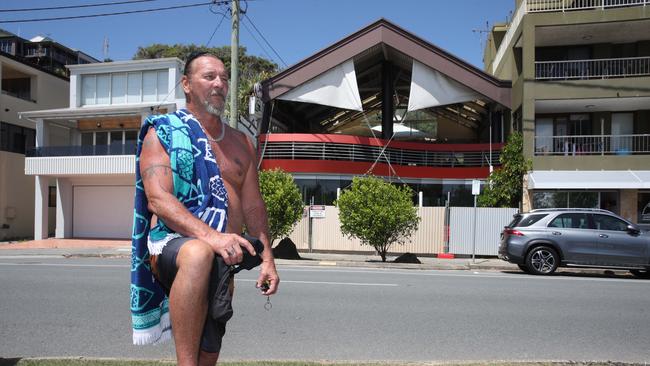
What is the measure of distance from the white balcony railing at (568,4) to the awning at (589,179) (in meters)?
6.16

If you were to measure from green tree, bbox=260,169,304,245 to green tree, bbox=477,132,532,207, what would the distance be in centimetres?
820

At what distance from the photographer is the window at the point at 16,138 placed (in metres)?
26.0

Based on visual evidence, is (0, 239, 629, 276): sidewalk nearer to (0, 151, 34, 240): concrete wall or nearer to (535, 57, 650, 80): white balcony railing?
(0, 151, 34, 240): concrete wall

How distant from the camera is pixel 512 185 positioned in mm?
20703

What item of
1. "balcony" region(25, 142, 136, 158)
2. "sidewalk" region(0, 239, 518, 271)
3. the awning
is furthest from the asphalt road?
"balcony" region(25, 142, 136, 158)

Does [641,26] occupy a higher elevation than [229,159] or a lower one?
higher

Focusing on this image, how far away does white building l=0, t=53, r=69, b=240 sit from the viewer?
84.6 ft

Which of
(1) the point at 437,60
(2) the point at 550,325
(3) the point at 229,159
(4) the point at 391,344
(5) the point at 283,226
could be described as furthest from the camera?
(1) the point at 437,60

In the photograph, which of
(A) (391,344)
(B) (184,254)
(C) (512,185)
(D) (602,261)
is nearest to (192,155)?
(B) (184,254)

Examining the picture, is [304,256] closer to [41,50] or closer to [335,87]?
[335,87]

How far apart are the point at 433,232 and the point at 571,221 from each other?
20.4 feet

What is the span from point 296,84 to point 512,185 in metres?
9.26

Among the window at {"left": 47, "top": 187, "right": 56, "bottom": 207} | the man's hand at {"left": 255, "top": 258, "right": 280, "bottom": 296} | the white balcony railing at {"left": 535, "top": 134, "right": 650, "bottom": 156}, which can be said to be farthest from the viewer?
the window at {"left": 47, "top": 187, "right": 56, "bottom": 207}

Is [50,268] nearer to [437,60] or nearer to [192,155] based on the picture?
[192,155]
